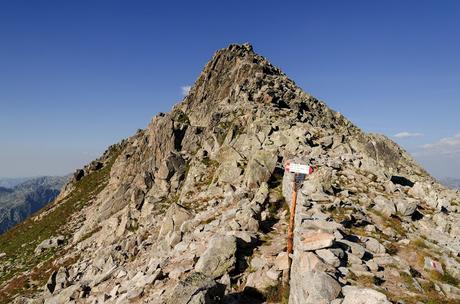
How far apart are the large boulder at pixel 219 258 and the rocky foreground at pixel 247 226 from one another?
7 cm

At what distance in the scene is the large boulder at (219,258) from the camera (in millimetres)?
17969

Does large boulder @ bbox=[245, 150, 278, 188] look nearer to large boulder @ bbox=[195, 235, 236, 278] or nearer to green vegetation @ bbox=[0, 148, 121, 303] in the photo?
large boulder @ bbox=[195, 235, 236, 278]

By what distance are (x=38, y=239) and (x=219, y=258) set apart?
55042 mm

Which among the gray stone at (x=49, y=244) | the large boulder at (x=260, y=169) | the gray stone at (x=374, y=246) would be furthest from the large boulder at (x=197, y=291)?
the gray stone at (x=49, y=244)

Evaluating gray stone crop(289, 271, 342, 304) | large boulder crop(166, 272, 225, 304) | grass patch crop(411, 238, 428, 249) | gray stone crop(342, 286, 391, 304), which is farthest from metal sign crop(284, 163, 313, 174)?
grass patch crop(411, 238, 428, 249)

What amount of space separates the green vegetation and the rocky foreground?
0.39m

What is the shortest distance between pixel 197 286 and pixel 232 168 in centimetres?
2403

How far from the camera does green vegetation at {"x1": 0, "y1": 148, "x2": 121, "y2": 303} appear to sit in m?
43.7

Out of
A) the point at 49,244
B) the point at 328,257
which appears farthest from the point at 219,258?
the point at 49,244

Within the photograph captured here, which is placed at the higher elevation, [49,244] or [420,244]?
[420,244]

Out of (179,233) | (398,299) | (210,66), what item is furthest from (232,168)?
(210,66)

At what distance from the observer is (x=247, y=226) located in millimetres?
22453

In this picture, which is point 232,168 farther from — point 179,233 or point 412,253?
point 412,253

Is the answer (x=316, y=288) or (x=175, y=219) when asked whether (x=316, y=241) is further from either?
(x=175, y=219)
